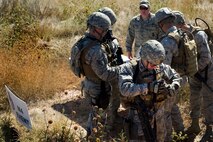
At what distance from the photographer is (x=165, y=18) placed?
15.9 feet

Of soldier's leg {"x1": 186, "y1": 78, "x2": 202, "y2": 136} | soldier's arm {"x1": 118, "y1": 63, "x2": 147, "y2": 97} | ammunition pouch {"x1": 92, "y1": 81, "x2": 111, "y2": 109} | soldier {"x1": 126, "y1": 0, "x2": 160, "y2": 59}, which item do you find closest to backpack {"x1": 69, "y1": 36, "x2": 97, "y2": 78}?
ammunition pouch {"x1": 92, "y1": 81, "x2": 111, "y2": 109}

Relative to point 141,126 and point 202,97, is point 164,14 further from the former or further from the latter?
point 202,97

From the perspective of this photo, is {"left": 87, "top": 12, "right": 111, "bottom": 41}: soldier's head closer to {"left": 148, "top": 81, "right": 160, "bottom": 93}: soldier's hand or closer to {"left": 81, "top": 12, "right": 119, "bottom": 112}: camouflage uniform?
{"left": 81, "top": 12, "right": 119, "bottom": 112}: camouflage uniform

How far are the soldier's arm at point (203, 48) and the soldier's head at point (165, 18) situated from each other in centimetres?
50

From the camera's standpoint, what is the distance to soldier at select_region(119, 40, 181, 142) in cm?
417

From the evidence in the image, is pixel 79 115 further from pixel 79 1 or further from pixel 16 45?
pixel 79 1

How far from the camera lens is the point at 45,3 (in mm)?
11008

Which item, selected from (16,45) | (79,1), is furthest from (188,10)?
(16,45)

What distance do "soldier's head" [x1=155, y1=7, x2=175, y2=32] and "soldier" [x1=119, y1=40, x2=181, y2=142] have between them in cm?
66

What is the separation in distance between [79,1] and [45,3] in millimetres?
985

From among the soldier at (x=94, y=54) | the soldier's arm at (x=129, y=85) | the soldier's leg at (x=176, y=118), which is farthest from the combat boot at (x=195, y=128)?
the soldier's arm at (x=129, y=85)

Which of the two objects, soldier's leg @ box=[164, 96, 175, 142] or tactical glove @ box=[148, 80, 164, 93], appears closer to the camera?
tactical glove @ box=[148, 80, 164, 93]

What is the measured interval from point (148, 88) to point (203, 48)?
1380 mm

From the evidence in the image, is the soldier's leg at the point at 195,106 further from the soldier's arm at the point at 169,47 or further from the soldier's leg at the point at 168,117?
the soldier's arm at the point at 169,47
